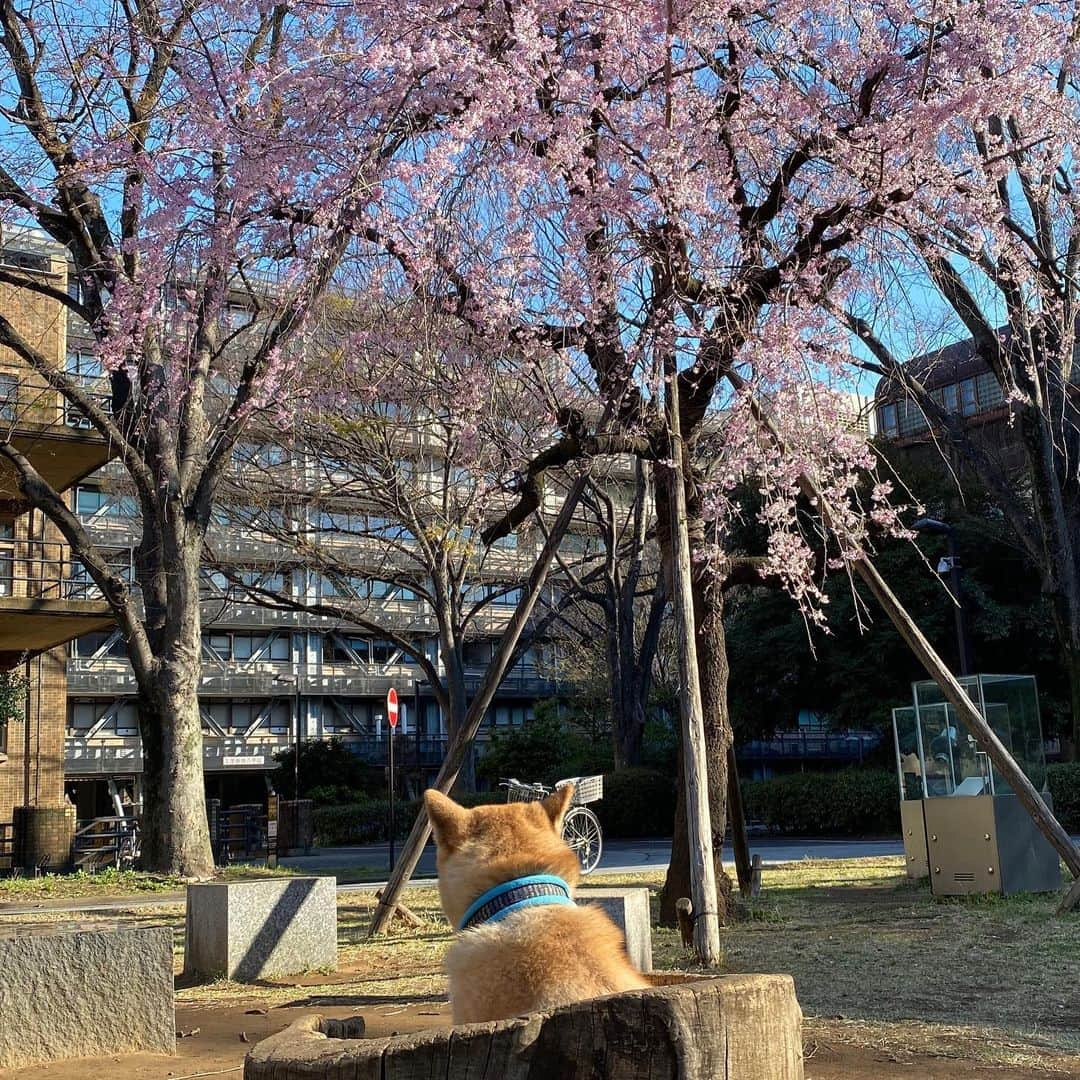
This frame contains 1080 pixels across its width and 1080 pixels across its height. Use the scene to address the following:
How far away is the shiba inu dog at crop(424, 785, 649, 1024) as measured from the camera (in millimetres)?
2496

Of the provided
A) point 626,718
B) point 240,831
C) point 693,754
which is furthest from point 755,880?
point 240,831

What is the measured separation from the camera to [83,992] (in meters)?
5.64

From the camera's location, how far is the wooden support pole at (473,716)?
9.75 m

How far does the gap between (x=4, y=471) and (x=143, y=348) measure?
6.78 meters

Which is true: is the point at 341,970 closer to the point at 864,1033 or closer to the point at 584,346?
the point at 864,1033

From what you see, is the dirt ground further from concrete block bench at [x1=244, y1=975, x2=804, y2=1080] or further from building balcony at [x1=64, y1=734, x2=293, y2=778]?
building balcony at [x1=64, y1=734, x2=293, y2=778]

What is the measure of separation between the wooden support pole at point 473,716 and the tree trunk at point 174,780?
534 cm

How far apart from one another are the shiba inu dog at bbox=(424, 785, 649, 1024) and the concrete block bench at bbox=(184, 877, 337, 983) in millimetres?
5603

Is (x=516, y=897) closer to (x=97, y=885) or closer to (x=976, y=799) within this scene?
(x=976, y=799)

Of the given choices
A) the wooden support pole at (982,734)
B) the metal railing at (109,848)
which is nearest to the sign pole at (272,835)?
the metal railing at (109,848)

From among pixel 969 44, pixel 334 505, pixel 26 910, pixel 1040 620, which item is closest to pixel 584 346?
pixel 969 44

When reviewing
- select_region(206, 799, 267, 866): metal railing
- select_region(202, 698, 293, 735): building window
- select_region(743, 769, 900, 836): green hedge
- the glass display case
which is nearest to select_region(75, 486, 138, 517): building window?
select_region(202, 698, 293, 735): building window

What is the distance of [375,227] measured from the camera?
29.3 ft

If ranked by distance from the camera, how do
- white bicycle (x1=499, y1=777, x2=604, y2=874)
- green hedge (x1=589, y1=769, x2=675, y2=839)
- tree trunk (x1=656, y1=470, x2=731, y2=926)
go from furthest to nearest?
green hedge (x1=589, y1=769, x2=675, y2=839), white bicycle (x1=499, y1=777, x2=604, y2=874), tree trunk (x1=656, y1=470, x2=731, y2=926)
